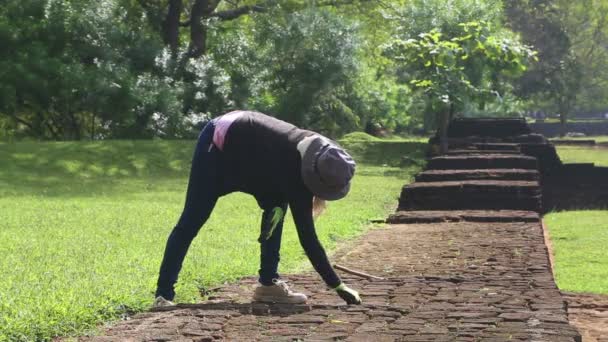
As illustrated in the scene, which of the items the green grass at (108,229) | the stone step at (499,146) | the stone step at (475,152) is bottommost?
the green grass at (108,229)

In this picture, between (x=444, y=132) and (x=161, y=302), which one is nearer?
(x=161, y=302)

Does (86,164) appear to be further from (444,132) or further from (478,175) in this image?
(444,132)

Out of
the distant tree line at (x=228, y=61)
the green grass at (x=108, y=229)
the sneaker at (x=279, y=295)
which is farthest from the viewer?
the distant tree line at (x=228, y=61)

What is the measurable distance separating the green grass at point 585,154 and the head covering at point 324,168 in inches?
745

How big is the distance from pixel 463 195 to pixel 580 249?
2.58 meters

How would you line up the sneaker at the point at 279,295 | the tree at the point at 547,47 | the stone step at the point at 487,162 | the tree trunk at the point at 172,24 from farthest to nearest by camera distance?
the tree at the point at 547,47, the tree trunk at the point at 172,24, the stone step at the point at 487,162, the sneaker at the point at 279,295

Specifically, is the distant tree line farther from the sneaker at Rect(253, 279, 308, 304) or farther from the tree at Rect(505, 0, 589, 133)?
the tree at Rect(505, 0, 589, 133)

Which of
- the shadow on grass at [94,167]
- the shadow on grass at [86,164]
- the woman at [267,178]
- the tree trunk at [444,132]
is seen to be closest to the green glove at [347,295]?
the woman at [267,178]

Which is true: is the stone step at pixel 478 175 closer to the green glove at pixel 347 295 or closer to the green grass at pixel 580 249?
the green grass at pixel 580 249

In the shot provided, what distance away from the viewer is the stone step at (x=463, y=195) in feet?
39.4

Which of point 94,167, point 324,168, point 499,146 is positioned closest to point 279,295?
point 324,168

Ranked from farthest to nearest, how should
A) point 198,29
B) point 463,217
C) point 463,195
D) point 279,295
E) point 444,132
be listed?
point 198,29, point 444,132, point 463,195, point 463,217, point 279,295

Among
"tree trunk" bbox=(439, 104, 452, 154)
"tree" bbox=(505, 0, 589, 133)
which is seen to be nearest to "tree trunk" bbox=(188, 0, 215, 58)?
"tree trunk" bbox=(439, 104, 452, 154)

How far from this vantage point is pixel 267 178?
519 cm
